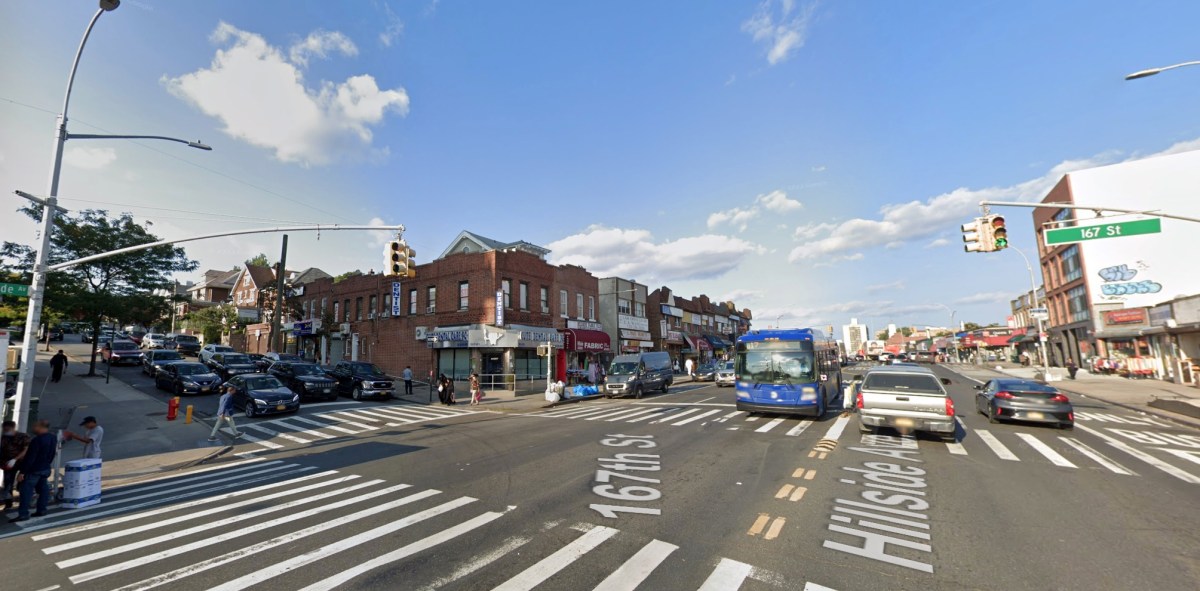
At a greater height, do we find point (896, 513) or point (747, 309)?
point (747, 309)

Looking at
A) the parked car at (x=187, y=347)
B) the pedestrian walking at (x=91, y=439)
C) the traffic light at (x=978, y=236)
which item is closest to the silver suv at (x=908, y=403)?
the traffic light at (x=978, y=236)

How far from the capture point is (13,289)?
9578 millimetres

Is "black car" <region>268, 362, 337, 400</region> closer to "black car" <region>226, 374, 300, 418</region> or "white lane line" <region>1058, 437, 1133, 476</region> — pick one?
"black car" <region>226, 374, 300, 418</region>

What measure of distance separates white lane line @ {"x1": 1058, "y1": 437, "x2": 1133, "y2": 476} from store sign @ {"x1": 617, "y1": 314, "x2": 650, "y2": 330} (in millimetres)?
32514

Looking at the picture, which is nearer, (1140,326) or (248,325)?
(1140,326)

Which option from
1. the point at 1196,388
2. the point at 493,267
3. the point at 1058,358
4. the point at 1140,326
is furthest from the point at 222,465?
the point at 1058,358

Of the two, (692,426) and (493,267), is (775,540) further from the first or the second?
(493,267)

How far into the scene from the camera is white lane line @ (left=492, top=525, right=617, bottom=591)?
4.50 metres

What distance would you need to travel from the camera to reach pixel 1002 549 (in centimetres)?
523

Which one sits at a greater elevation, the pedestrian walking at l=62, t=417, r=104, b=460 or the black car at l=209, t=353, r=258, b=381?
the black car at l=209, t=353, r=258, b=381

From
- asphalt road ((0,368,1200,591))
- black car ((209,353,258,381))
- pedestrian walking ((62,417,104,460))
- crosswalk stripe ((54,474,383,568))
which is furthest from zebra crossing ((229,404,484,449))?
black car ((209,353,258,381))

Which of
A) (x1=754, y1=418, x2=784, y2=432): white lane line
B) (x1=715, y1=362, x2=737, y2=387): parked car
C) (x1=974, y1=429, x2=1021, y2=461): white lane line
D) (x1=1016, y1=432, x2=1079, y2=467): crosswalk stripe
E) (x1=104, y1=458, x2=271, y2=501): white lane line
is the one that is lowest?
(x1=104, y1=458, x2=271, y2=501): white lane line

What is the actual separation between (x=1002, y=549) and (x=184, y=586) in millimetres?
8613

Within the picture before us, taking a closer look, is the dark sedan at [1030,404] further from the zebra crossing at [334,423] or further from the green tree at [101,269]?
the green tree at [101,269]
